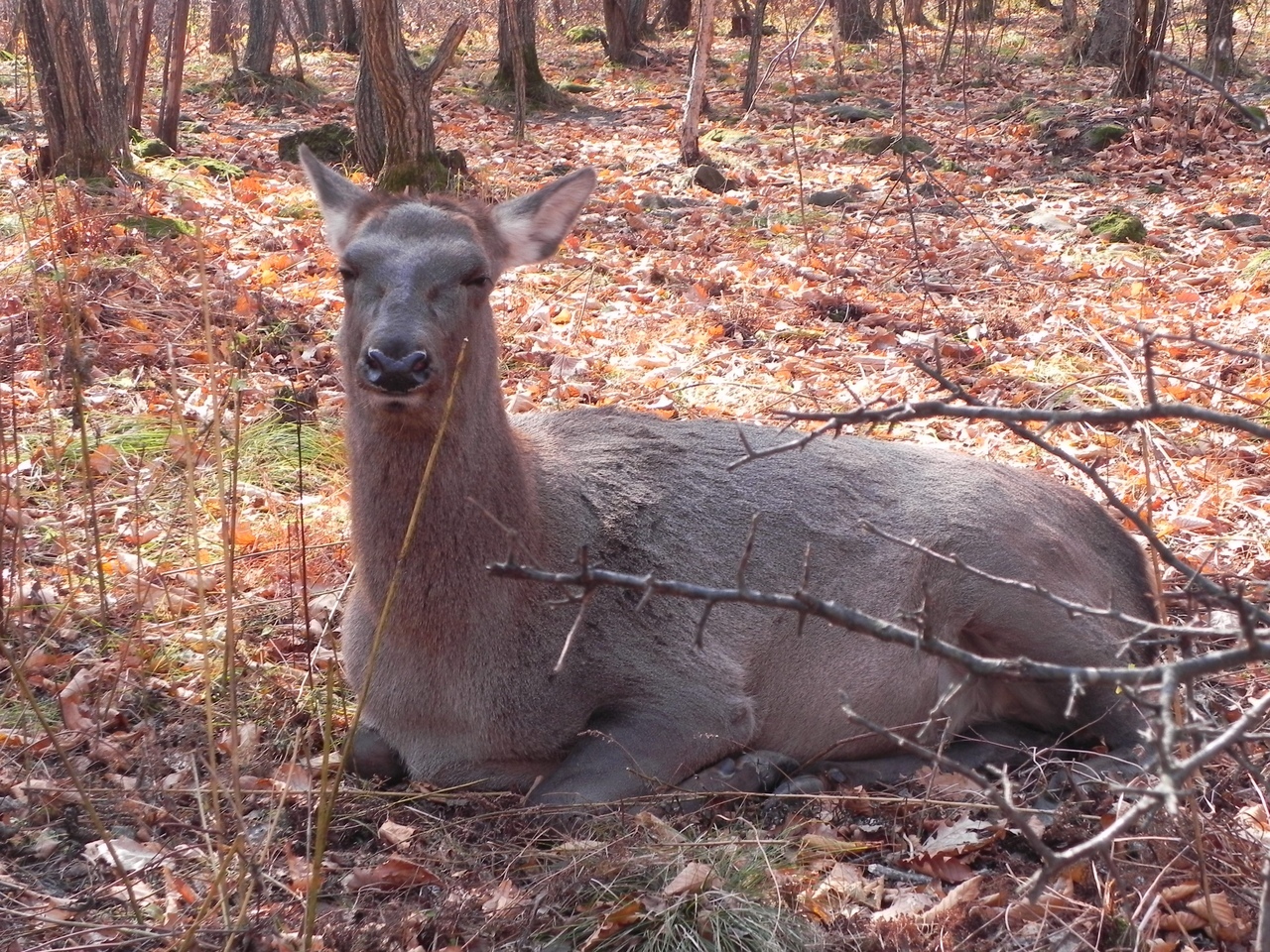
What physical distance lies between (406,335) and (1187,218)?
10516mm

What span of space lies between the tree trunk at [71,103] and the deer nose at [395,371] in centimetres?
830

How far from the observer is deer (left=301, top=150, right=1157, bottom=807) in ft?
14.9

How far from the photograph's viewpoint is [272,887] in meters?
3.72

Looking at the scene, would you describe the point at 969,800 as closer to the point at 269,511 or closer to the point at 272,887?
the point at 272,887

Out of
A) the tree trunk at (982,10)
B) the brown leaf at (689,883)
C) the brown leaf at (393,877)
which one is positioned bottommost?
the brown leaf at (393,877)

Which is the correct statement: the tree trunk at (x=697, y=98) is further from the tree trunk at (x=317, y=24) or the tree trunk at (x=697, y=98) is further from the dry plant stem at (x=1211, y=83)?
the tree trunk at (x=317, y=24)

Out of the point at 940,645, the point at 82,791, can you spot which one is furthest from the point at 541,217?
the point at 940,645

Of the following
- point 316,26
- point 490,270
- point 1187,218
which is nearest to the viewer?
point 490,270

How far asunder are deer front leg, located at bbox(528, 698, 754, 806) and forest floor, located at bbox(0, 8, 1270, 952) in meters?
0.15

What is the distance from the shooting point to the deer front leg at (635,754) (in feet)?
14.4

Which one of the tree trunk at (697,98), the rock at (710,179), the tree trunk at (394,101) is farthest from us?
the tree trunk at (697,98)

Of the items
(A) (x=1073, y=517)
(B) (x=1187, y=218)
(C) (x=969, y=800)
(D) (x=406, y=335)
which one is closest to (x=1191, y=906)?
(C) (x=969, y=800)

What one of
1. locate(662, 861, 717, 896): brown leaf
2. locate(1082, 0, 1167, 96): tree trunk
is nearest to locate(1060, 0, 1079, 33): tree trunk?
locate(1082, 0, 1167, 96): tree trunk

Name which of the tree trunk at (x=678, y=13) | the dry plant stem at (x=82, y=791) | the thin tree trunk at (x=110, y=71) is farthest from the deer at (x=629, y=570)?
the tree trunk at (x=678, y=13)
